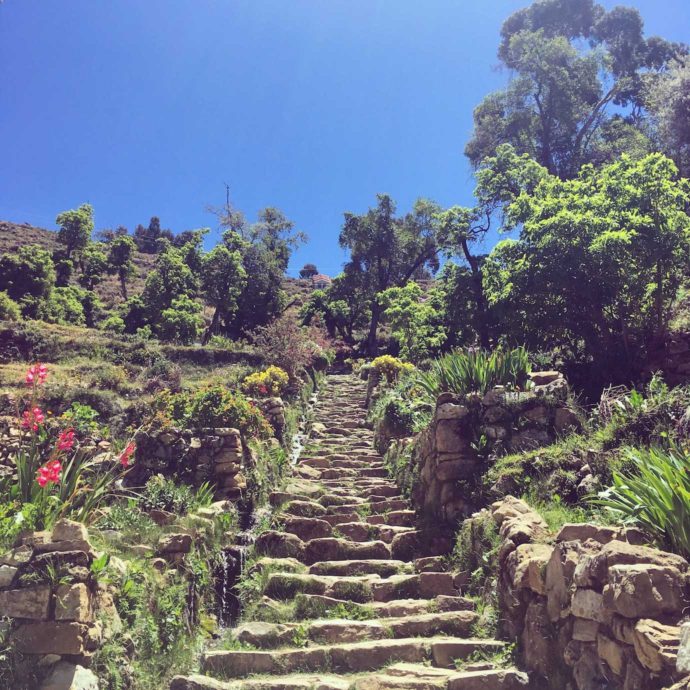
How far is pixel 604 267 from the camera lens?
30.7ft

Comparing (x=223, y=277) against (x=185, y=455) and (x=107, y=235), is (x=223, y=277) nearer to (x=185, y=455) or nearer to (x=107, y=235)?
(x=185, y=455)

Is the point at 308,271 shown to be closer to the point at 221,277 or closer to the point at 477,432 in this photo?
the point at 221,277

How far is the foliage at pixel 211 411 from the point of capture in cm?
862

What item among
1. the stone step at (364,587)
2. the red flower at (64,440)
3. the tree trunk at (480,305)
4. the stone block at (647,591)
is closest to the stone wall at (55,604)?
the red flower at (64,440)

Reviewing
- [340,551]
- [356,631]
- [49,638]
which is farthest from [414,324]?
[49,638]

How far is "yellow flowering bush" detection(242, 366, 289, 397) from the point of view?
13.4m

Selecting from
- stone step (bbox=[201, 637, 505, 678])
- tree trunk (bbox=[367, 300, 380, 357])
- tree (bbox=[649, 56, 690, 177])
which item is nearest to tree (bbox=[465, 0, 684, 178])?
tree (bbox=[649, 56, 690, 177])

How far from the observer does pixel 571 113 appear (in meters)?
22.7

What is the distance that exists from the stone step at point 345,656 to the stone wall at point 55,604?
3.44 feet

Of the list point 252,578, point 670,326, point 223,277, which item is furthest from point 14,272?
point 670,326

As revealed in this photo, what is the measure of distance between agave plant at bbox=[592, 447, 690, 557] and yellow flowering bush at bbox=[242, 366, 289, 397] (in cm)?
998

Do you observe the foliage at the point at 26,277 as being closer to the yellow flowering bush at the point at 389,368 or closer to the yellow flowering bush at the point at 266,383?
the yellow flowering bush at the point at 266,383

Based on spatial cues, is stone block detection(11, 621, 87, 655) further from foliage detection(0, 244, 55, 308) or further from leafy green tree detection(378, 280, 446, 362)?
foliage detection(0, 244, 55, 308)

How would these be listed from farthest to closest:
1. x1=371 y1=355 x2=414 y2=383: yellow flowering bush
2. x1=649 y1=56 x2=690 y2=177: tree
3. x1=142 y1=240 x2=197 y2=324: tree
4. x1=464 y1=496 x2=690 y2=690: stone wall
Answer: x1=142 y1=240 x2=197 y2=324: tree, x1=649 y1=56 x2=690 y2=177: tree, x1=371 y1=355 x2=414 y2=383: yellow flowering bush, x1=464 y1=496 x2=690 y2=690: stone wall
